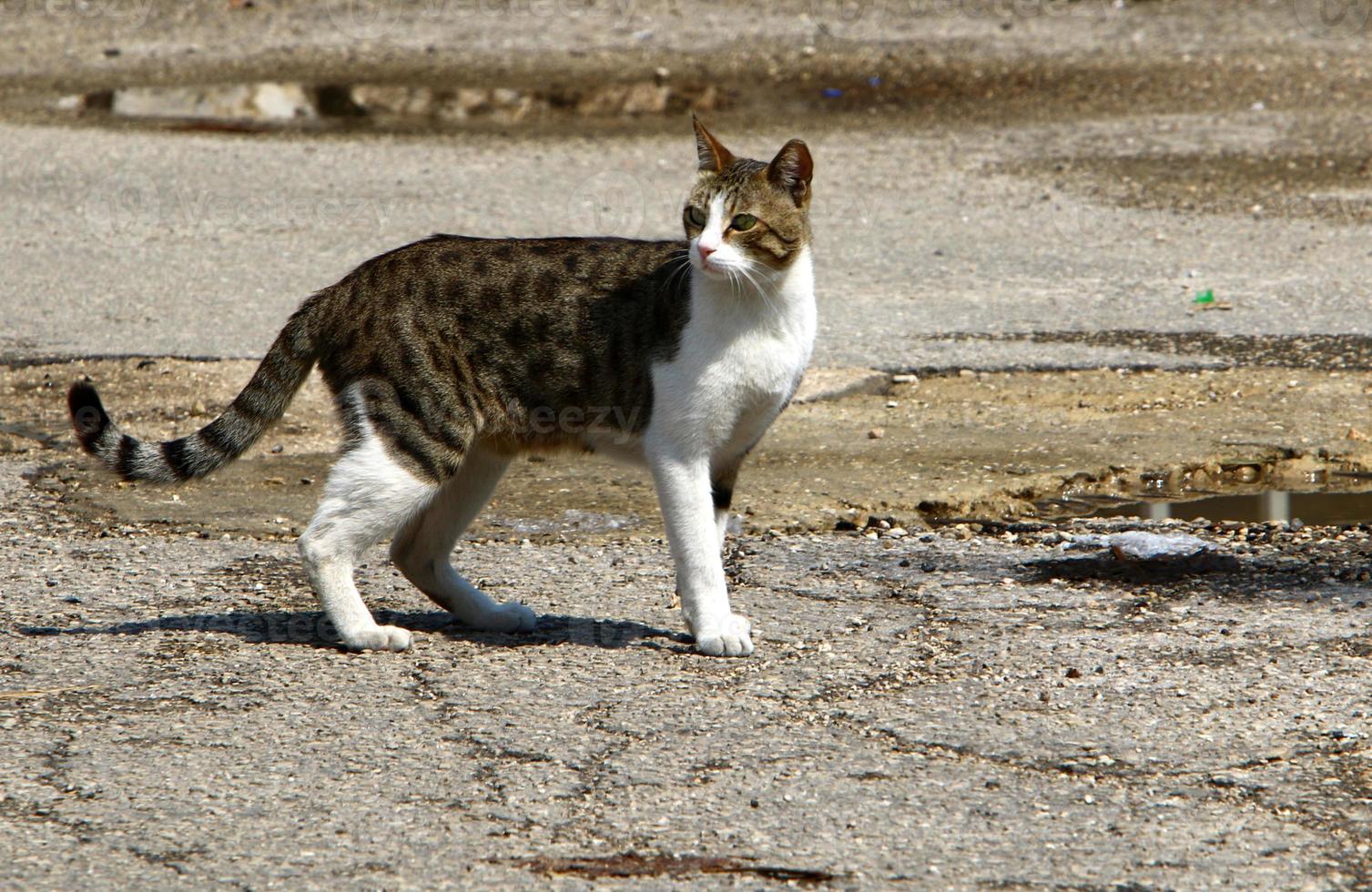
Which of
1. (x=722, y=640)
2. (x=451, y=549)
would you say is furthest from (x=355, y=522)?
(x=722, y=640)

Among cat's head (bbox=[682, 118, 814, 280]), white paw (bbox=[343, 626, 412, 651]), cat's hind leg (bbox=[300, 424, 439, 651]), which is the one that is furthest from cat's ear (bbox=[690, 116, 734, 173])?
white paw (bbox=[343, 626, 412, 651])

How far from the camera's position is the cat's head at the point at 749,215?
446cm

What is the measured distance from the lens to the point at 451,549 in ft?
16.0

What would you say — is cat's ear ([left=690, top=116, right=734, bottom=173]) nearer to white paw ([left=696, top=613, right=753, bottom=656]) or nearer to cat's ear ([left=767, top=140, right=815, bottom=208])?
cat's ear ([left=767, top=140, right=815, bottom=208])

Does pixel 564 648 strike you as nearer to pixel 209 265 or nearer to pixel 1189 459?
pixel 1189 459

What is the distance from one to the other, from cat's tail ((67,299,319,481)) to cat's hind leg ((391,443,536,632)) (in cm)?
51

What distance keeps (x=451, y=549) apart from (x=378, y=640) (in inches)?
17.0

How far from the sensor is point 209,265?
9.23m

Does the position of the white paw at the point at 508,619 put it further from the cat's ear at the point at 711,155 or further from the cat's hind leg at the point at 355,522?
the cat's ear at the point at 711,155

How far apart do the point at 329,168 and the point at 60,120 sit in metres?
2.64

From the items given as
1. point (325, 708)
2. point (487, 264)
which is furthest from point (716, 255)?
point (325, 708)

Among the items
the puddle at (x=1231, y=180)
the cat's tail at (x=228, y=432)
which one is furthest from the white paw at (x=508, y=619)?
the puddle at (x=1231, y=180)

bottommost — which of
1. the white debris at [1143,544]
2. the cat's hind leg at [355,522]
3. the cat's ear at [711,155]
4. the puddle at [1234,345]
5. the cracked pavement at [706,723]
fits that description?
the cracked pavement at [706,723]

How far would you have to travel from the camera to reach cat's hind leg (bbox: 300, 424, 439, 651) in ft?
14.7
